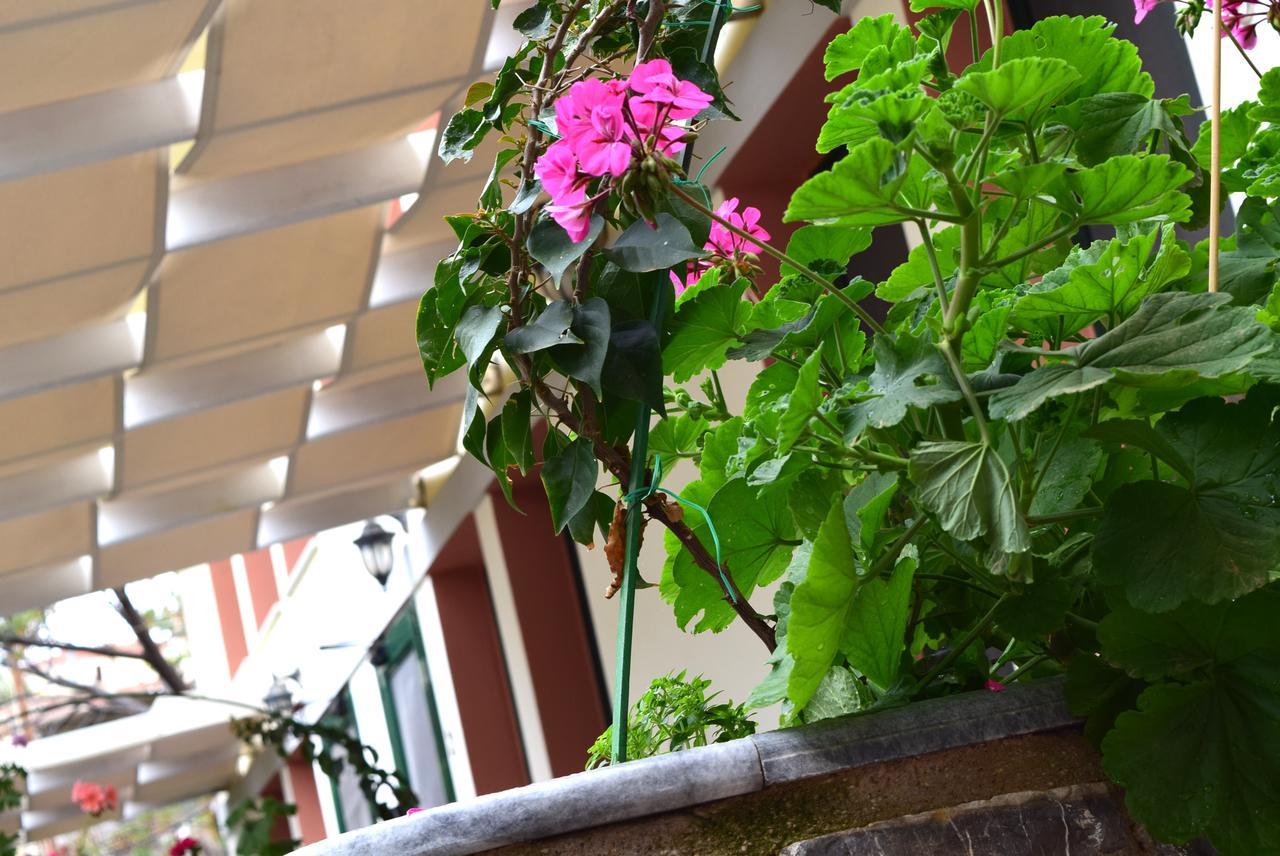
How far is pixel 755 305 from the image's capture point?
39.0 inches

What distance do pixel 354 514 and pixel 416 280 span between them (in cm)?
292

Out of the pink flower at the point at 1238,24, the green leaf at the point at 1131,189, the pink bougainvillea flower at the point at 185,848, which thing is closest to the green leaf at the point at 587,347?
the green leaf at the point at 1131,189

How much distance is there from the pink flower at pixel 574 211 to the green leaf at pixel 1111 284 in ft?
0.91

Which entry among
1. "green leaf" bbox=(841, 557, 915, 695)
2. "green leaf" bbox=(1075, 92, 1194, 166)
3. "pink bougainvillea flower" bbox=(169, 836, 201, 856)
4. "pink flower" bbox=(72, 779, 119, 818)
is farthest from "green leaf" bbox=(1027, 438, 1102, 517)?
"pink flower" bbox=(72, 779, 119, 818)

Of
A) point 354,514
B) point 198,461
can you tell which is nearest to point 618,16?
point 198,461

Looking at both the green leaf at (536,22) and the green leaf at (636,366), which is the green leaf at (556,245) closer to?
the green leaf at (636,366)

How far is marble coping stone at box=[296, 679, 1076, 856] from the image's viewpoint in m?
0.73

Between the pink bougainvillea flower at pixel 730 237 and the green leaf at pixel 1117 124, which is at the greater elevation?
the pink bougainvillea flower at pixel 730 237

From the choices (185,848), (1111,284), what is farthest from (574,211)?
(185,848)

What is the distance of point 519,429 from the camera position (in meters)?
1.04

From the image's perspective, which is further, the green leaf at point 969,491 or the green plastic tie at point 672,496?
the green plastic tie at point 672,496

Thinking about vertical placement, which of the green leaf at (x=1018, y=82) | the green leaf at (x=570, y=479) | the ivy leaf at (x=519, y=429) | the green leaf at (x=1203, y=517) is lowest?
the green leaf at (x=1203, y=517)

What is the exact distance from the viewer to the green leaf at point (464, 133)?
1074mm

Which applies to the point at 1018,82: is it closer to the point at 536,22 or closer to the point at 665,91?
the point at 665,91
